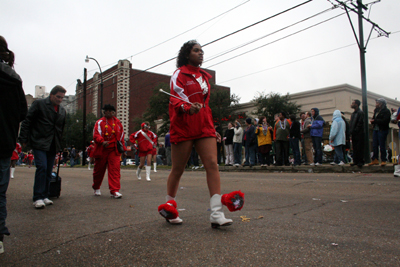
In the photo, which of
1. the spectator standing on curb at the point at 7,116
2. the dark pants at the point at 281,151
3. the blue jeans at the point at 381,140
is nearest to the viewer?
the spectator standing on curb at the point at 7,116

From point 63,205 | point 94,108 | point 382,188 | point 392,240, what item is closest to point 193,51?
point 392,240

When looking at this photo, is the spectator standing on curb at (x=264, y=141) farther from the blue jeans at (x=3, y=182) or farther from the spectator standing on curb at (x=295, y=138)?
the blue jeans at (x=3, y=182)

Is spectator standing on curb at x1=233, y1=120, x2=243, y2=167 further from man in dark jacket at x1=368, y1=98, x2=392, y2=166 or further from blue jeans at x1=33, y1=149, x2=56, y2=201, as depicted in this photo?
blue jeans at x1=33, y1=149, x2=56, y2=201

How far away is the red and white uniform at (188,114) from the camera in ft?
11.1

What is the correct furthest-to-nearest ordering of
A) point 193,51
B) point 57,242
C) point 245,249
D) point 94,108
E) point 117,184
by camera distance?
point 94,108 < point 117,184 < point 193,51 < point 57,242 < point 245,249

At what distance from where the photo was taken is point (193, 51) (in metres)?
3.63

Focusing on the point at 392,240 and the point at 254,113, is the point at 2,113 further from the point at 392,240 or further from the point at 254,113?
the point at 254,113

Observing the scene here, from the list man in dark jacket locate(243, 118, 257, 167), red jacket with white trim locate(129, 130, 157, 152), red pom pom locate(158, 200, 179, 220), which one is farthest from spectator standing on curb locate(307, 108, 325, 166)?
red pom pom locate(158, 200, 179, 220)

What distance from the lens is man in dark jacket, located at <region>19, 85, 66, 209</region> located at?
197 inches

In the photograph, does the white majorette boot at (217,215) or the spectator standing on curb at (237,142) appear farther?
the spectator standing on curb at (237,142)

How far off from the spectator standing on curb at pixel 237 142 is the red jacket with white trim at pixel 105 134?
8.18m

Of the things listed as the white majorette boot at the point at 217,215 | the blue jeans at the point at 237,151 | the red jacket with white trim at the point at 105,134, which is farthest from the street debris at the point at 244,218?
the blue jeans at the point at 237,151

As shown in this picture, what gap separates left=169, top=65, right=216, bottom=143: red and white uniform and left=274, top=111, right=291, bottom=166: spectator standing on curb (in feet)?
29.8

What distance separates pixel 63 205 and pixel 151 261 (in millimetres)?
3310
